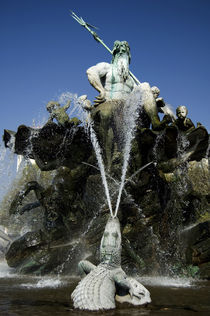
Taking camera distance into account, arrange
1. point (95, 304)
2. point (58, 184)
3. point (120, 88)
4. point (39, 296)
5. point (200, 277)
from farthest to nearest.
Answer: point (120, 88)
point (58, 184)
point (200, 277)
point (39, 296)
point (95, 304)

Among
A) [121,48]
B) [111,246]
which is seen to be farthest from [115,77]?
[111,246]

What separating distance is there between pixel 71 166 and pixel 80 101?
1849mm

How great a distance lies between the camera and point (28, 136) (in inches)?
303

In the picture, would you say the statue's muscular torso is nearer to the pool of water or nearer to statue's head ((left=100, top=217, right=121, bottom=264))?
statue's head ((left=100, top=217, right=121, bottom=264))

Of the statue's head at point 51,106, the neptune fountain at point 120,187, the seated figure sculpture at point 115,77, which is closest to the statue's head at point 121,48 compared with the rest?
the seated figure sculpture at point 115,77

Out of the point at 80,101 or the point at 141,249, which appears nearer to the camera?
the point at 141,249

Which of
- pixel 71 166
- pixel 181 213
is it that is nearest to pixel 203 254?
pixel 181 213

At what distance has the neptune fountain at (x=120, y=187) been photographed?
695 centimetres

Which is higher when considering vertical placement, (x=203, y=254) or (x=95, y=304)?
(x=203, y=254)

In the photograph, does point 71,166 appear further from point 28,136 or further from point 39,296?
point 39,296

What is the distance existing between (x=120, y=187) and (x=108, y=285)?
3.12 meters

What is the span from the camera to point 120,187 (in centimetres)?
670

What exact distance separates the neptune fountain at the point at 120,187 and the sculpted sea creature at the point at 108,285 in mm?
2381

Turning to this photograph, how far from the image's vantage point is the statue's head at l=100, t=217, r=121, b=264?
4070mm
